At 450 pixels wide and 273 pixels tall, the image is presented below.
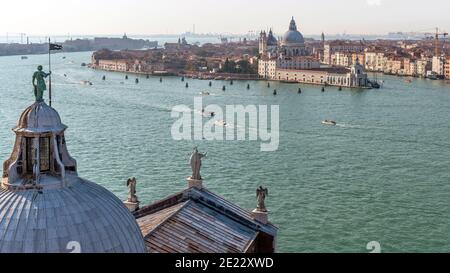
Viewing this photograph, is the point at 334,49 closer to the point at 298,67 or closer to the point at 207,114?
the point at 298,67

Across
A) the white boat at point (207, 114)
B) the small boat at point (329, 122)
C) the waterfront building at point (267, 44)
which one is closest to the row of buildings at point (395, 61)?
the waterfront building at point (267, 44)

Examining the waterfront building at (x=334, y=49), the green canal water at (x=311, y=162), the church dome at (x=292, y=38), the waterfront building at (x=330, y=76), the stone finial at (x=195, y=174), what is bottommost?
the green canal water at (x=311, y=162)

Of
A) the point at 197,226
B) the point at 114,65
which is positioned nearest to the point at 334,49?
the point at 114,65

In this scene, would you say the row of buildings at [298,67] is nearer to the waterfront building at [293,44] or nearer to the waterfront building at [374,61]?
the waterfront building at [293,44]

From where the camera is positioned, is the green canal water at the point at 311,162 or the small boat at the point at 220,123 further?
the small boat at the point at 220,123

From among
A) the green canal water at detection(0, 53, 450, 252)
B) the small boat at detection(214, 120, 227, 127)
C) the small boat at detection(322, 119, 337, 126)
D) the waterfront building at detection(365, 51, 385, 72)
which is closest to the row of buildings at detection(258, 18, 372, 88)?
the waterfront building at detection(365, 51, 385, 72)

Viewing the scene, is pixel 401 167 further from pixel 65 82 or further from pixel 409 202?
pixel 65 82
